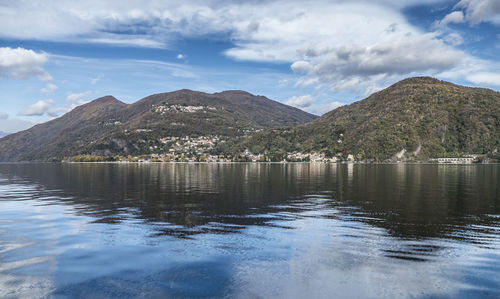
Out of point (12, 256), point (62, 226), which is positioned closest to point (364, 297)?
point (12, 256)

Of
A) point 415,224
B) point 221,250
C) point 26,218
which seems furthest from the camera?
point 26,218

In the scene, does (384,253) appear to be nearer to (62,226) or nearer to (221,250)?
(221,250)

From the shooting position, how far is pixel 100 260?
19.9m

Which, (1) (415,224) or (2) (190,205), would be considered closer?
(1) (415,224)

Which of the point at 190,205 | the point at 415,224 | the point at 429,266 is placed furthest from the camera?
the point at 190,205

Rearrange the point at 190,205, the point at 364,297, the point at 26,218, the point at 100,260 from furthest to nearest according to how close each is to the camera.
→ the point at 190,205 < the point at 26,218 < the point at 100,260 < the point at 364,297

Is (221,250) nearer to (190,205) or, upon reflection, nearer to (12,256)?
(12,256)

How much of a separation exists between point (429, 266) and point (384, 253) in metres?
2.67

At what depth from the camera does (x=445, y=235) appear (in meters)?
25.2

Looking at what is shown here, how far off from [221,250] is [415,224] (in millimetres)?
17085

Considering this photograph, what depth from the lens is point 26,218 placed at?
32.9 meters

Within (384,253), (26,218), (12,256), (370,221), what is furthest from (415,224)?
(26,218)

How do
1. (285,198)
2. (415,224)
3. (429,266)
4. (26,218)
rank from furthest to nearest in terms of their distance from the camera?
(285,198) → (26,218) → (415,224) → (429,266)

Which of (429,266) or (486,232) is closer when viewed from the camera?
(429,266)
